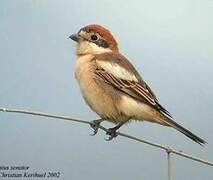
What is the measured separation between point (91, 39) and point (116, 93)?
0.46m

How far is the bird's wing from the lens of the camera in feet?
7.59

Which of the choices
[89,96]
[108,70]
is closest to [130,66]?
[108,70]

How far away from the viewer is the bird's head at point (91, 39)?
8.56ft

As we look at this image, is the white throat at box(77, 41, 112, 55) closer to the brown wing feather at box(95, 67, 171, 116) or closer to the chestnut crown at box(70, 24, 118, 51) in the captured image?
the chestnut crown at box(70, 24, 118, 51)

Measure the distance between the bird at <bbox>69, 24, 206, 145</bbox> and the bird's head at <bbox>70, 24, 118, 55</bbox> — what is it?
0.21 ft

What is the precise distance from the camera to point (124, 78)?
7.82 feet

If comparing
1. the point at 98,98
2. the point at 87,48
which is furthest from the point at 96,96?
the point at 87,48

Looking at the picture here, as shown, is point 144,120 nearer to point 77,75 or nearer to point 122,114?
point 122,114

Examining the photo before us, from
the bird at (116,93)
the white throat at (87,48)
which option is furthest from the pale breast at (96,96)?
the white throat at (87,48)

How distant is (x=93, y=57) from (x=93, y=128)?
1.38 feet

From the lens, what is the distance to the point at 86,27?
2.63m

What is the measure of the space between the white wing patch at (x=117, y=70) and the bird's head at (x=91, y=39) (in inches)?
7.5

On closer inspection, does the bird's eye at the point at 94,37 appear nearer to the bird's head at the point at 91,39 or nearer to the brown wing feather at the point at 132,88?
the bird's head at the point at 91,39

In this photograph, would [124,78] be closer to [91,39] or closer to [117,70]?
[117,70]
